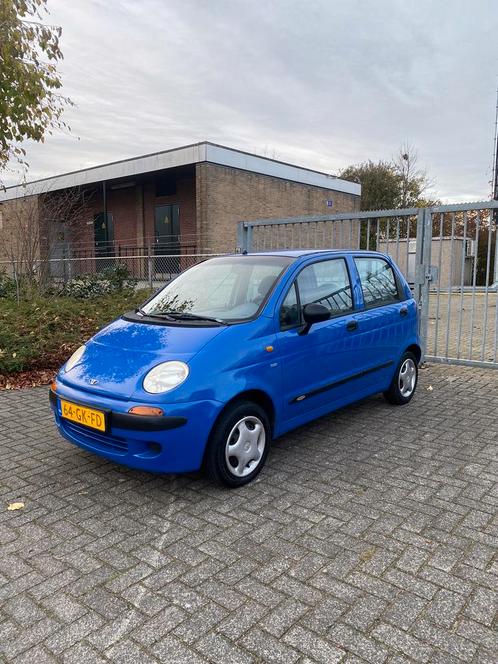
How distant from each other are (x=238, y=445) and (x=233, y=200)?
18.0 meters

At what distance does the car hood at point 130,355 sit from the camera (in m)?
3.36

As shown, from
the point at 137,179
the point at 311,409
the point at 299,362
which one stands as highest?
the point at 137,179

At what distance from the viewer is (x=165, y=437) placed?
3158 millimetres

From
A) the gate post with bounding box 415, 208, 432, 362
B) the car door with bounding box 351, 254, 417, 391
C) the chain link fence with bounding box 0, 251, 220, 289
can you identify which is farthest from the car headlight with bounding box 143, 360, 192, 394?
the chain link fence with bounding box 0, 251, 220, 289

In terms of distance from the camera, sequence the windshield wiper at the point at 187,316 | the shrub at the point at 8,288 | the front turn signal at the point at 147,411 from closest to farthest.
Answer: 1. the front turn signal at the point at 147,411
2. the windshield wiper at the point at 187,316
3. the shrub at the point at 8,288

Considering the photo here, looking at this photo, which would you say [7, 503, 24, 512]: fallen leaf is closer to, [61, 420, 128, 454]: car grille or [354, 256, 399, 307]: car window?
[61, 420, 128, 454]: car grille

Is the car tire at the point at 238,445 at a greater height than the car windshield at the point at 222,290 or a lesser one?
lesser

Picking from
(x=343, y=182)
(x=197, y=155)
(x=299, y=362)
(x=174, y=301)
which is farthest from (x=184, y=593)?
(x=343, y=182)

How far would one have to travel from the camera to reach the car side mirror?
3.87 meters

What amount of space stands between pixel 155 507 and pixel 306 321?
1.79 m

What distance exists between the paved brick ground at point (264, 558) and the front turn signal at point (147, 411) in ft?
2.16

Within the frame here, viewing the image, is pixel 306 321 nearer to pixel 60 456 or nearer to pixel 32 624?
pixel 60 456

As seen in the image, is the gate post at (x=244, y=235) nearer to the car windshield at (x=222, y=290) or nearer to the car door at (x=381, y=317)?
the car door at (x=381, y=317)

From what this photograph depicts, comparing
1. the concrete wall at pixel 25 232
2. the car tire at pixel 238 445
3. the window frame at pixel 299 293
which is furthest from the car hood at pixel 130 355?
the concrete wall at pixel 25 232
